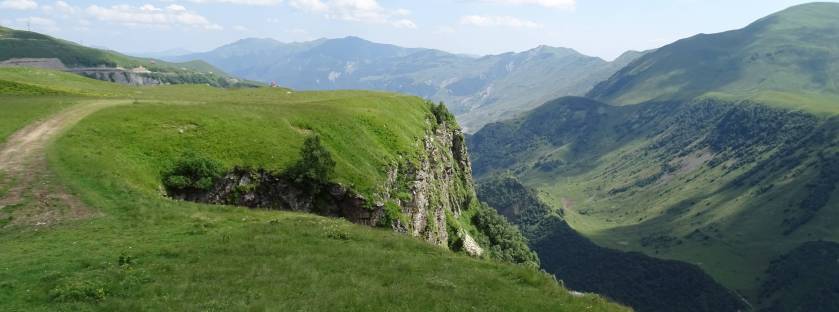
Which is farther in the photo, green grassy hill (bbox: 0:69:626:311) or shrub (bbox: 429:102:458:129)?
shrub (bbox: 429:102:458:129)

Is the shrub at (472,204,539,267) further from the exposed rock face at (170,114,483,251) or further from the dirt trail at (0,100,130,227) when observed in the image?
the dirt trail at (0,100,130,227)

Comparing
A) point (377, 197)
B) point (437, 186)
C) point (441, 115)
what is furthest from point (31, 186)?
point (441, 115)

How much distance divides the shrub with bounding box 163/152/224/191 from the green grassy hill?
1.17 m

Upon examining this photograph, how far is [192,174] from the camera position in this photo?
4950 cm

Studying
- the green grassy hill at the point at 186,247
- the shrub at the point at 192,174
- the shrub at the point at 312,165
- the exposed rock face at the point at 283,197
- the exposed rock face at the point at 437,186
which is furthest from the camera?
the exposed rock face at the point at 437,186

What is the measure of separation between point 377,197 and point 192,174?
59.8 feet

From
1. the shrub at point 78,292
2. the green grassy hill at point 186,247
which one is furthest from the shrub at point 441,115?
the shrub at point 78,292

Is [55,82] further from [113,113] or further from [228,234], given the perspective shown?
[228,234]

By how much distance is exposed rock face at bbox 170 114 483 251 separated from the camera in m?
52.3

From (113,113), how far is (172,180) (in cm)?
1406

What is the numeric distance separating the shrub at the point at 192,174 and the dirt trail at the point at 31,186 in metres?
9.42

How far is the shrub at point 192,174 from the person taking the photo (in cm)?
4800

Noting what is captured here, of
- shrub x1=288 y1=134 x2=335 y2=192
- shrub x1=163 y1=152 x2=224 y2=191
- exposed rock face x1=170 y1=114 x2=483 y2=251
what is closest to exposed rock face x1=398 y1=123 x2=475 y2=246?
exposed rock face x1=170 y1=114 x2=483 y2=251

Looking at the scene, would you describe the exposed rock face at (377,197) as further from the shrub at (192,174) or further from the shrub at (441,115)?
the shrub at (441,115)
